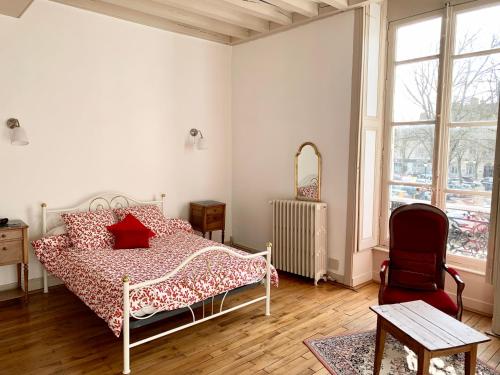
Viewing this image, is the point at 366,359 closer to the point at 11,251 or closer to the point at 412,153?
the point at 412,153

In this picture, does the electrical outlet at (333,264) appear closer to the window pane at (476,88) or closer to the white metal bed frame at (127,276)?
the white metal bed frame at (127,276)

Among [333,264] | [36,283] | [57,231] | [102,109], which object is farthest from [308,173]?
[36,283]

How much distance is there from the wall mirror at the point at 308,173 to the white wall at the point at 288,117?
0.26 feet

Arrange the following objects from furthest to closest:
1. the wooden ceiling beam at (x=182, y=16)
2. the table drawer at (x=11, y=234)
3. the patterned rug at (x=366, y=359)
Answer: the wooden ceiling beam at (x=182, y=16) < the table drawer at (x=11, y=234) < the patterned rug at (x=366, y=359)

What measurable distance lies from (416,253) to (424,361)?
4.57 feet

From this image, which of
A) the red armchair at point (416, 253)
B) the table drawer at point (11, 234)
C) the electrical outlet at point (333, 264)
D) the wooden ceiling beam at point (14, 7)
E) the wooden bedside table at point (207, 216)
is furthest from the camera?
the wooden bedside table at point (207, 216)

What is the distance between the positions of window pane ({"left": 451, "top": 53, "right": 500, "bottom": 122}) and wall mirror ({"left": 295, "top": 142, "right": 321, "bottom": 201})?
4.72 feet

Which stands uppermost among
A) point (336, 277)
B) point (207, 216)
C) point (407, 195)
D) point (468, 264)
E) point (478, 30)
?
point (478, 30)

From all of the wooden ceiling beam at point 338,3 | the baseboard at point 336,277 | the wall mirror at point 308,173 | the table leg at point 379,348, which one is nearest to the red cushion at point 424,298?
the table leg at point 379,348

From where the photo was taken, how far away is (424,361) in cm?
201

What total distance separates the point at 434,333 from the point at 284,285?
218cm

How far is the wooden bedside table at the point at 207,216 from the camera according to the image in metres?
4.78

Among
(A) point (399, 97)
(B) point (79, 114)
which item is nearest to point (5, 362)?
(B) point (79, 114)

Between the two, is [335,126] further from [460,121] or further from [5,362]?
[5,362]
